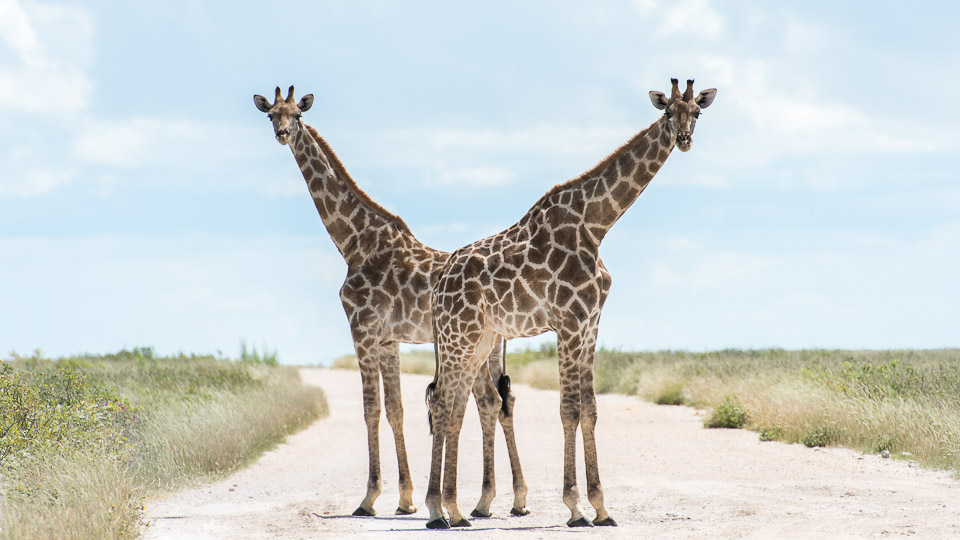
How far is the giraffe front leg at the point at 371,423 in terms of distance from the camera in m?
11.7

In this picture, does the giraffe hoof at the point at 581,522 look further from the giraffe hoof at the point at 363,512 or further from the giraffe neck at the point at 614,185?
the giraffe neck at the point at 614,185

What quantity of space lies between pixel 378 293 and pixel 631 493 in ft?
14.5

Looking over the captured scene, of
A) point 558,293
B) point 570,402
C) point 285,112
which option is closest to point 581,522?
point 570,402

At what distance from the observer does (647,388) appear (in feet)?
99.5

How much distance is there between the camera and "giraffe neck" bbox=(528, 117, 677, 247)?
1073 cm

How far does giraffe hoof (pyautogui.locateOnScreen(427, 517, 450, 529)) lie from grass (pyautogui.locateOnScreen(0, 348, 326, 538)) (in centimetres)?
292

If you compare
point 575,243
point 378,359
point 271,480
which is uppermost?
point 575,243

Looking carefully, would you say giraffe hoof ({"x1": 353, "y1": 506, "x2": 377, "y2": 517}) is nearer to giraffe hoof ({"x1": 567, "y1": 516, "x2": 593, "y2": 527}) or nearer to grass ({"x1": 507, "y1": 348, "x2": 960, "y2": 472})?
giraffe hoof ({"x1": 567, "y1": 516, "x2": 593, "y2": 527})

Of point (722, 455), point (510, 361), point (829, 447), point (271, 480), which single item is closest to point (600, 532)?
point (271, 480)

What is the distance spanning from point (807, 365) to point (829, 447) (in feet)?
27.4

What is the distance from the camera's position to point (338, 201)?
12.7m

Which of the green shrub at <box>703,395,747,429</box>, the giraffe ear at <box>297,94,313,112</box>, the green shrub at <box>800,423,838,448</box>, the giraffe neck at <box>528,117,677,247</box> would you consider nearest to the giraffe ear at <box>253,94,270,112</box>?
the giraffe ear at <box>297,94,313,112</box>

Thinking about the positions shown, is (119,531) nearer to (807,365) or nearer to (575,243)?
(575,243)

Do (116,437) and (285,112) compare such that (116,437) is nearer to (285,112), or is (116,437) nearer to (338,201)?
(338,201)
